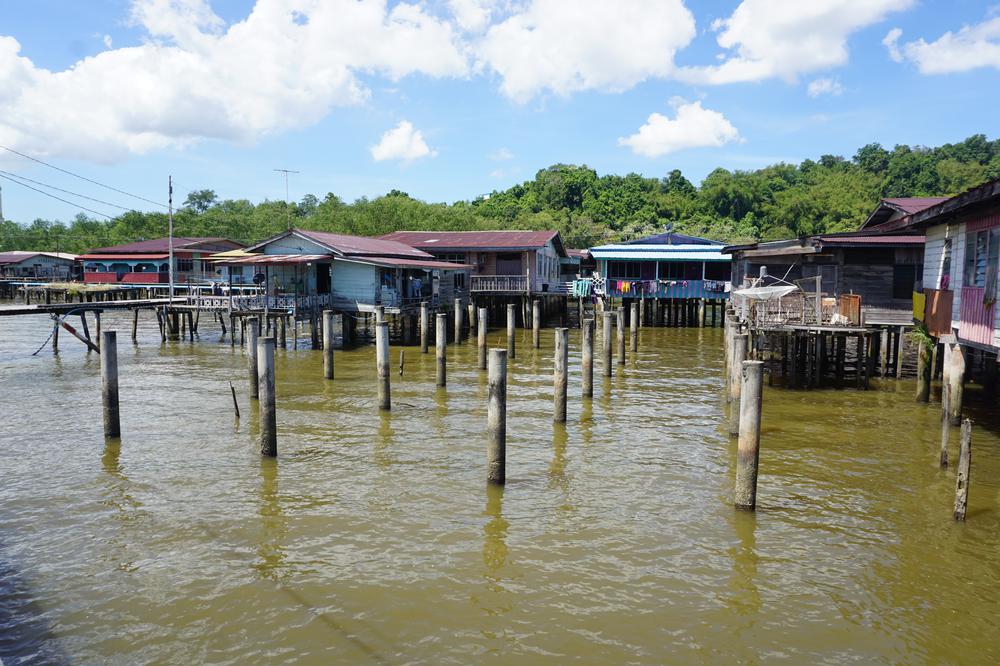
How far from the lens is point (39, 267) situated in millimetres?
62688

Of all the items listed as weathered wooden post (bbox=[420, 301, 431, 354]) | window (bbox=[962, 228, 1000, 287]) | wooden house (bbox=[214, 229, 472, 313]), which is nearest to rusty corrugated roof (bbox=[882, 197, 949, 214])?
window (bbox=[962, 228, 1000, 287])

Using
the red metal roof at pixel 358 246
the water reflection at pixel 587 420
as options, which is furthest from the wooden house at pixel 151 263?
the water reflection at pixel 587 420

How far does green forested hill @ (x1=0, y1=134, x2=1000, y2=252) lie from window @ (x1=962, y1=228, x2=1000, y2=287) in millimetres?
53641

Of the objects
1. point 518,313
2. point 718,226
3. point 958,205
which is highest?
point 718,226

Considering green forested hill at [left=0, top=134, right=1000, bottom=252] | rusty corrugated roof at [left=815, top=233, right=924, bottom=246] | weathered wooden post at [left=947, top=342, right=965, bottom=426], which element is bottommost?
weathered wooden post at [left=947, top=342, right=965, bottom=426]

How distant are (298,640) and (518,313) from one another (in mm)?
35948

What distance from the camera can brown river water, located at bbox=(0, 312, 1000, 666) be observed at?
25.5 feet

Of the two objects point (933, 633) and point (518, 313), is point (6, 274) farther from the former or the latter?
point (933, 633)

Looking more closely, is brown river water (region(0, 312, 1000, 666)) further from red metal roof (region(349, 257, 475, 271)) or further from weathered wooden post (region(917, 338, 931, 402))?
red metal roof (region(349, 257, 475, 271))

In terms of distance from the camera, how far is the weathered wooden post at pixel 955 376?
13656 millimetres

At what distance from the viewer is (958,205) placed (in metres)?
13.4

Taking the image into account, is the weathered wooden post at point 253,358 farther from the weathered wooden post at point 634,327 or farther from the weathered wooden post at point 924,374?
the weathered wooden post at point 924,374

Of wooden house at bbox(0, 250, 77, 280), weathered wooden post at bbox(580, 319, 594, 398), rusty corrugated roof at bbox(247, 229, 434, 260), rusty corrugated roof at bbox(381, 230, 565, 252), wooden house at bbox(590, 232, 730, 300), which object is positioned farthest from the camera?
wooden house at bbox(0, 250, 77, 280)

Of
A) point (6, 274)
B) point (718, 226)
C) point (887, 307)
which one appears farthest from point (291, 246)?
point (718, 226)
